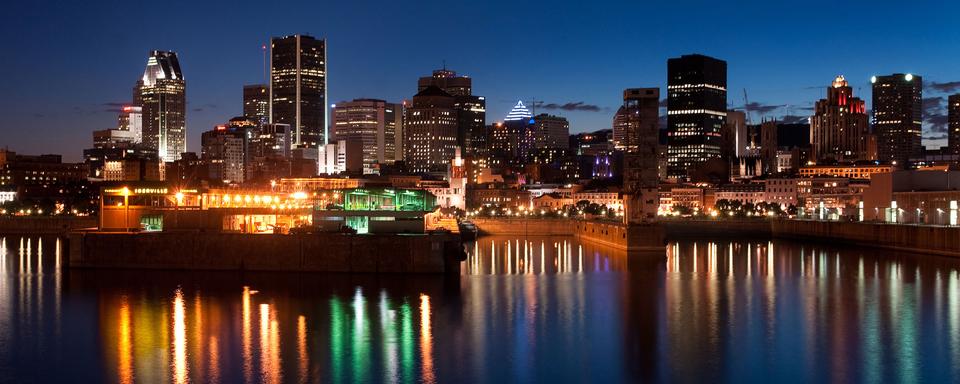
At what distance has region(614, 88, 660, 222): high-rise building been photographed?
3526 inches

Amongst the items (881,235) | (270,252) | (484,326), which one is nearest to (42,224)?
(270,252)

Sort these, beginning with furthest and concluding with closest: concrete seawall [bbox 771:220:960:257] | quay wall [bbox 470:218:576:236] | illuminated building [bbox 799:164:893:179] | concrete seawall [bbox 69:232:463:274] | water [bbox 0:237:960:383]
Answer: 1. illuminated building [bbox 799:164:893:179]
2. quay wall [bbox 470:218:576:236]
3. concrete seawall [bbox 771:220:960:257]
4. concrete seawall [bbox 69:232:463:274]
5. water [bbox 0:237:960:383]

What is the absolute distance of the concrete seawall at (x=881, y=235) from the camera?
251 ft

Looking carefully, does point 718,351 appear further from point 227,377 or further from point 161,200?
point 161,200

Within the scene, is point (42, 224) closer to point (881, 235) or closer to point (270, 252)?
point (270, 252)

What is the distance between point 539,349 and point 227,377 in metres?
11.5

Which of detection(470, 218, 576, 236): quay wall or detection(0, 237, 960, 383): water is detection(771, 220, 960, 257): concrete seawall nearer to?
detection(0, 237, 960, 383): water

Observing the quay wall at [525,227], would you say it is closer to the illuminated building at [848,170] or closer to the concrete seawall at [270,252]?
the concrete seawall at [270,252]

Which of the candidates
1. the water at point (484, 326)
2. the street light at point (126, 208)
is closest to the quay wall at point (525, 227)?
the water at point (484, 326)

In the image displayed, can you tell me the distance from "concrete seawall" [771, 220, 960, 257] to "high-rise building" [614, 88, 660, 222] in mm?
20317

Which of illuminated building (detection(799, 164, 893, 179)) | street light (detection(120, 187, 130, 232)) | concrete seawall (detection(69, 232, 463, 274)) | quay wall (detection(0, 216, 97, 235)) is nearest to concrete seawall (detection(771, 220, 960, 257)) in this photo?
concrete seawall (detection(69, 232, 463, 274))

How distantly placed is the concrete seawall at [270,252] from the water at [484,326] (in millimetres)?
1461

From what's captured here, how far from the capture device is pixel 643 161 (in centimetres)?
9181

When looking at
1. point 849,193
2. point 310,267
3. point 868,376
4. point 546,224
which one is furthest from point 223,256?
point 849,193
